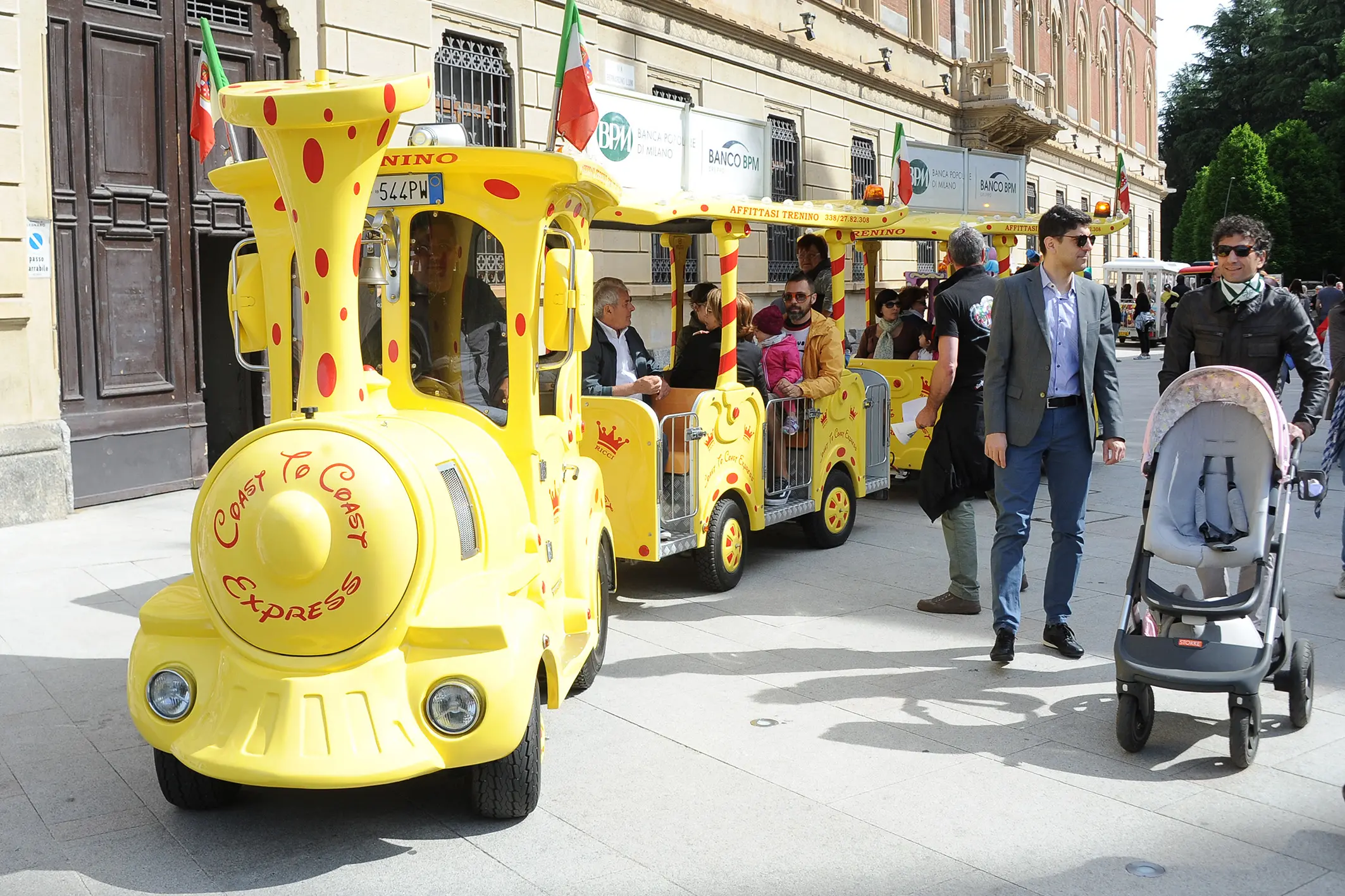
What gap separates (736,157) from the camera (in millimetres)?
9625

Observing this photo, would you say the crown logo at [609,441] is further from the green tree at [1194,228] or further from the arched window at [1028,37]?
the green tree at [1194,228]

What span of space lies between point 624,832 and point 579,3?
1290cm

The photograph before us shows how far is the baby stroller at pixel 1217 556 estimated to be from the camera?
4602mm

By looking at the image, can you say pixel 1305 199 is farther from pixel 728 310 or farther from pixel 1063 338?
pixel 1063 338

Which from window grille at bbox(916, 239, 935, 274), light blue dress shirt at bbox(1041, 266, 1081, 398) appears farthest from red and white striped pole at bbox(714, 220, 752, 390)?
window grille at bbox(916, 239, 935, 274)

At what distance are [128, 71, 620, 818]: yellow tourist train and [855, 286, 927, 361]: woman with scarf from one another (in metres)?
7.08

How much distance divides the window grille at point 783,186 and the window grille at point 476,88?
236 inches

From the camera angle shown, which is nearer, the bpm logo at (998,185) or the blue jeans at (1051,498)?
the blue jeans at (1051,498)

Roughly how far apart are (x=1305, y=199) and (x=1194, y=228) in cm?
658

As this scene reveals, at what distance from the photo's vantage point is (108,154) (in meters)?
10.2

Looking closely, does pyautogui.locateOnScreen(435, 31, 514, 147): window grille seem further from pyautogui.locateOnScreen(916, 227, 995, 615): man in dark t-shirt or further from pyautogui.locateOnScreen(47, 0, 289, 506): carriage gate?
pyautogui.locateOnScreen(916, 227, 995, 615): man in dark t-shirt

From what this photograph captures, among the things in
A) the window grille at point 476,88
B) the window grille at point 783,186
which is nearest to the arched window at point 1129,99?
the window grille at point 783,186

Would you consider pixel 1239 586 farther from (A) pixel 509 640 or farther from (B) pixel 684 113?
(B) pixel 684 113

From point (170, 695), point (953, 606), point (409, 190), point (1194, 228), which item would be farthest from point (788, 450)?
point (1194, 228)
